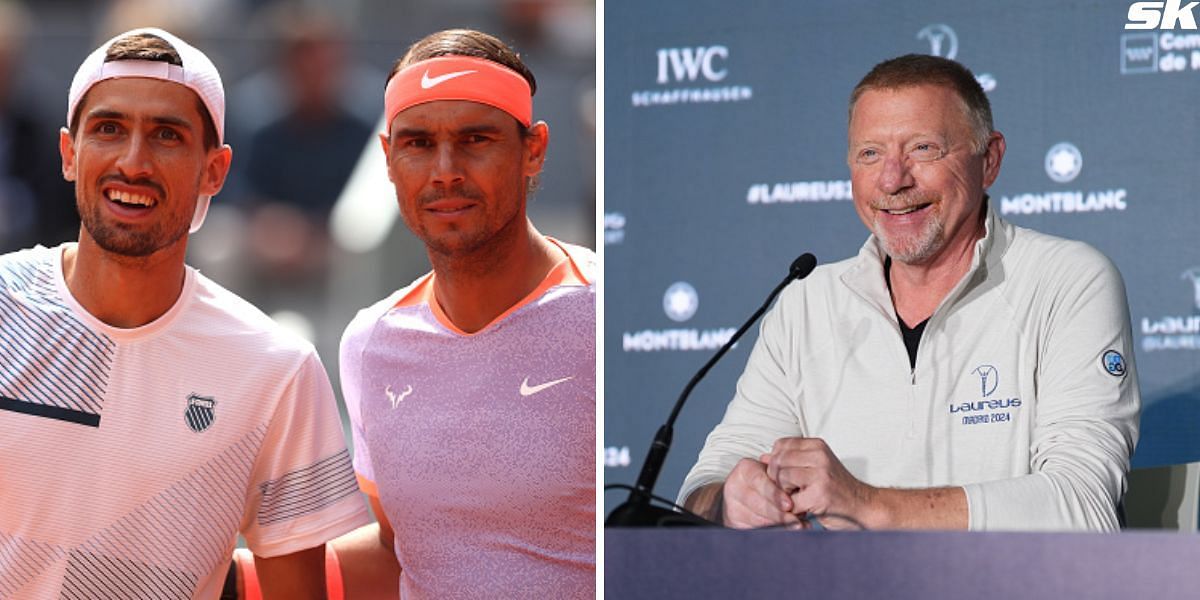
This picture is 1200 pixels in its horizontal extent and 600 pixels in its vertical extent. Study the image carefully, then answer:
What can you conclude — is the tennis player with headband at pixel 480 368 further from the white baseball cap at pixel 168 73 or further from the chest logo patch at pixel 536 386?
the white baseball cap at pixel 168 73

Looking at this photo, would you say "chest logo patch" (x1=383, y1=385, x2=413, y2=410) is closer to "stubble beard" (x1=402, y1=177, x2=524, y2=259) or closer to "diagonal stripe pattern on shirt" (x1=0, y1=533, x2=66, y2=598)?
"stubble beard" (x1=402, y1=177, x2=524, y2=259)

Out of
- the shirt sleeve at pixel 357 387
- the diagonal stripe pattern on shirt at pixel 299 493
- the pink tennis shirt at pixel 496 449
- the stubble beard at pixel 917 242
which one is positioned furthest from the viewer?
the shirt sleeve at pixel 357 387

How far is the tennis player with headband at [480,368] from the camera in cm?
349

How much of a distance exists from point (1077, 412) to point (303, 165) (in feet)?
12.8

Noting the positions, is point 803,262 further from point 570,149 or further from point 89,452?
point 570,149

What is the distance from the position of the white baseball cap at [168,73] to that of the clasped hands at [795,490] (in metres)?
1.45

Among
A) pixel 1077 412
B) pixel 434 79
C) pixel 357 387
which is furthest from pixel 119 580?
pixel 1077 412

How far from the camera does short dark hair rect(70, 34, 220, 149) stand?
353cm

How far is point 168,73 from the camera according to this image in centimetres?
354

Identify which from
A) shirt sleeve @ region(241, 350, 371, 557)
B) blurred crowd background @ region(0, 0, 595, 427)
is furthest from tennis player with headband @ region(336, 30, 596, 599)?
blurred crowd background @ region(0, 0, 595, 427)

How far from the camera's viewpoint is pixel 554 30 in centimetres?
699

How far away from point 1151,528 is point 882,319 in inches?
26.5

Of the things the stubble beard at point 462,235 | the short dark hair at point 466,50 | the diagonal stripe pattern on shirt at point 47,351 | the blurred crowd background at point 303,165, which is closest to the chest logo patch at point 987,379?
the stubble beard at point 462,235

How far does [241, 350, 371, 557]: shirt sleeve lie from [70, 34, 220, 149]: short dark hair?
24.6 inches
